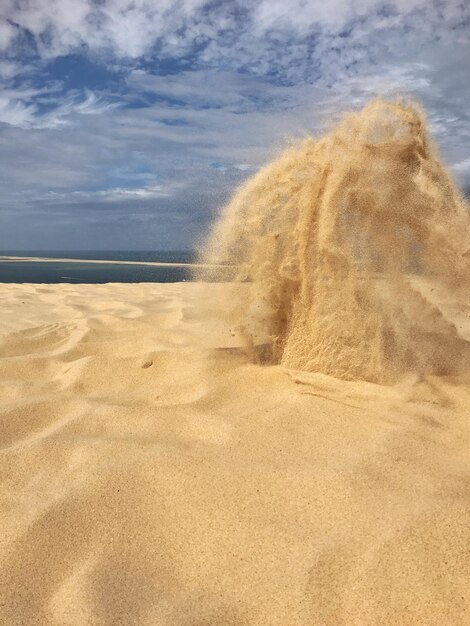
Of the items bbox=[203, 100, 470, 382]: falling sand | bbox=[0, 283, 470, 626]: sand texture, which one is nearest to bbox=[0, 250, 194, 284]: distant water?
bbox=[203, 100, 470, 382]: falling sand

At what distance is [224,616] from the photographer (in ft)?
Result: 3.71

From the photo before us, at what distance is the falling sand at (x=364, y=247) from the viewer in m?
2.40

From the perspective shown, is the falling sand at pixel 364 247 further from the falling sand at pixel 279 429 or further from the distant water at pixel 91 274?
the distant water at pixel 91 274

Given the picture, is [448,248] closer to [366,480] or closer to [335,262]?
[335,262]

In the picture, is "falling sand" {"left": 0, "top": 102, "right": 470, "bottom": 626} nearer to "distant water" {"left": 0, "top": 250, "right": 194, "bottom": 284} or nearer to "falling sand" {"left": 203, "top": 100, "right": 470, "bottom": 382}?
"falling sand" {"left": 203, "top": 100, "right": 470, "bottom": 382}

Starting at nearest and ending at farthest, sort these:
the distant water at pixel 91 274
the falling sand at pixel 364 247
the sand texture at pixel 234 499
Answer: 1. the sand texture at pixel 234 499
2. the falling sand at pixel 364 247
3. the distant water at pixel 91 274

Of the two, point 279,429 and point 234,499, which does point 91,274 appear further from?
point 234,499

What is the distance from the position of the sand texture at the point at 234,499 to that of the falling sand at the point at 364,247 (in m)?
0.15

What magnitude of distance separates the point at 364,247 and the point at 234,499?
1446 mm

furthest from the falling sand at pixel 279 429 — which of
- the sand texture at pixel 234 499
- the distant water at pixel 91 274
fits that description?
the distant water at pixel 91 274

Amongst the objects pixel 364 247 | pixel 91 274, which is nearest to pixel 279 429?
pixel 364 247

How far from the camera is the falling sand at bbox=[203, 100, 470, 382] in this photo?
94.6 inches

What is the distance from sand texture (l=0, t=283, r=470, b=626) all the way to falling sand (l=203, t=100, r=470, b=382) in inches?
6.1

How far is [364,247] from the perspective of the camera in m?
2.46
